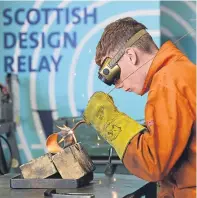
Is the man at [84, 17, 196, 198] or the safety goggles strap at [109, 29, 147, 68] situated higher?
the safety goggles strap at [109, 29, 147, 68]

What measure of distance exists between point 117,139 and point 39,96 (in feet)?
6.94

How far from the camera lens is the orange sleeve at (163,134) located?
145 centimetres

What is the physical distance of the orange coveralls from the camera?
1.45 metres

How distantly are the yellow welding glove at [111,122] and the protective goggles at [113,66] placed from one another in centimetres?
6

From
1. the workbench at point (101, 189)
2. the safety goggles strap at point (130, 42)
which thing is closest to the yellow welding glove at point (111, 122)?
the safety goggles strap at point (130, 42)

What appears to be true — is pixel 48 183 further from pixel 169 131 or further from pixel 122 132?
pixel 169 131

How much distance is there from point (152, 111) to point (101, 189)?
1.48ft

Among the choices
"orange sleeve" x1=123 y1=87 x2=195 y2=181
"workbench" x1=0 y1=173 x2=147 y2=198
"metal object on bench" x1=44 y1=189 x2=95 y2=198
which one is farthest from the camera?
"workbench" x1=0 y1=173 x2=147 y2=198

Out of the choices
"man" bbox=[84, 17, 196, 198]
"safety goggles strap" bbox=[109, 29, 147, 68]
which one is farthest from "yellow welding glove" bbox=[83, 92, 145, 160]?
"safety goggles strap" bbox=[109, 29, 147, 68]

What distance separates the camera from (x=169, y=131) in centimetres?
144

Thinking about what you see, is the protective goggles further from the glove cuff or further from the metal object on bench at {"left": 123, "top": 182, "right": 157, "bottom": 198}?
the metal object on bench at {"left": 123, "top": 182, "right": 157, "bottom": 198}

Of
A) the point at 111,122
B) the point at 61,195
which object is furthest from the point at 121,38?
the point at 61,195

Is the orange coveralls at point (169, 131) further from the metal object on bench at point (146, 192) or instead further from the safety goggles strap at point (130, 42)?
the metal object on bench at point (146, 192)

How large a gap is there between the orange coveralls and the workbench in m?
0.24
